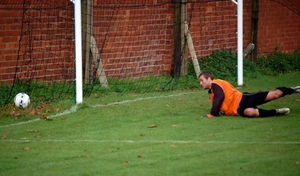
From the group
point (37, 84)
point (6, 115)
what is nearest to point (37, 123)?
point (6, 115)

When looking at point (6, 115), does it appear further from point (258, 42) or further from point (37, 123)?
point (258, 42)

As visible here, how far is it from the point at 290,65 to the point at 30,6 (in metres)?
7.95

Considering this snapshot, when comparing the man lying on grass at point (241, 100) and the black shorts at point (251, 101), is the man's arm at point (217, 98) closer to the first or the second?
the man lying on grass at point (241, 100)

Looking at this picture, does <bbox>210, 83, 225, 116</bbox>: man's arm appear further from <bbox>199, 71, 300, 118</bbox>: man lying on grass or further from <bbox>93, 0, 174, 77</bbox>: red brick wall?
<bbox>93, 0, 174, 77</bbox>: red brick wall

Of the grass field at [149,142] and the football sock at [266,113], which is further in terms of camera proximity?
the football sock at [266,113]

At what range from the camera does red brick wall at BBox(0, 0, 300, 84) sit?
1398 cm

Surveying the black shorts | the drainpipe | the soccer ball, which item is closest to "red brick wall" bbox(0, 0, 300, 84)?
the drainpipe

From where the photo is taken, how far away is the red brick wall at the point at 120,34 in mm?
13984

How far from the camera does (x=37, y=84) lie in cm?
1420

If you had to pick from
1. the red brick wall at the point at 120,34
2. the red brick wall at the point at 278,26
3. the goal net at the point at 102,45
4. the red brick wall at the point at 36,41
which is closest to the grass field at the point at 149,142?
the goal net at the point at 102,45

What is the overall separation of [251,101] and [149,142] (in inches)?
93.1

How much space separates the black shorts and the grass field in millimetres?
172

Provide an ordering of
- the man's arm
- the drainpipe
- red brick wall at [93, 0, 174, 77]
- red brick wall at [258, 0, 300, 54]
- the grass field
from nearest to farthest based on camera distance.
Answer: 1. the grass field
2. the man's arm
3. red brick wall at [93, 0, 174, 77]
4. the drainpipe
5. red brick wall at [258, 0, 300, 54]

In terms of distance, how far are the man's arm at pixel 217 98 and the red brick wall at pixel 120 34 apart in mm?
4093
